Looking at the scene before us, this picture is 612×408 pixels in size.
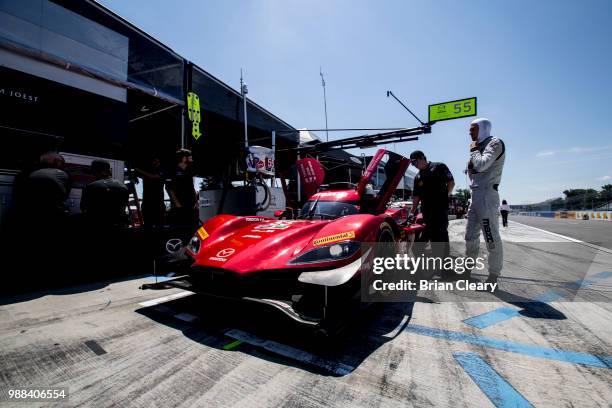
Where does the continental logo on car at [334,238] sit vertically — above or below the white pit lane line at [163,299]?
above

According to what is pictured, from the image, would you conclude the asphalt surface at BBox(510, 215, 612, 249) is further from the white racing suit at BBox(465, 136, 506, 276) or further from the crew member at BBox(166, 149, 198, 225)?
the crew member at BBox(166, 149, 198, 225)

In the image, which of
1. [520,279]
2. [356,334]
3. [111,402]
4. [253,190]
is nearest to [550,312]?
[520,279]

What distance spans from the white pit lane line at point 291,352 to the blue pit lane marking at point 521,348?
2.39 feet

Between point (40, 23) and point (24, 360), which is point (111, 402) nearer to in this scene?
point (24, 360)

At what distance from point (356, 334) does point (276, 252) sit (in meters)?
0.78

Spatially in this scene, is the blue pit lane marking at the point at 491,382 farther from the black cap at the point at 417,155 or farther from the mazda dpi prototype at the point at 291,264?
the black cap at the point at 417,155

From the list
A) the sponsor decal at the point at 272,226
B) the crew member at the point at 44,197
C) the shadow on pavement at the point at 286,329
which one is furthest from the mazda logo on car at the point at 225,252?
the crew member at the point at 44,197

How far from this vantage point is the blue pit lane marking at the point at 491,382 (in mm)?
1145

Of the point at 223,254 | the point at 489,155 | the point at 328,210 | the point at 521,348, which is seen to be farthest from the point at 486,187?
the point at 223,254

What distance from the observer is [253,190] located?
6.64 m

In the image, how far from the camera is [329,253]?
5.99 ft

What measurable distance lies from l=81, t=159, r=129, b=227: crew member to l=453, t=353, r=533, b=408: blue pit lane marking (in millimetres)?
3802

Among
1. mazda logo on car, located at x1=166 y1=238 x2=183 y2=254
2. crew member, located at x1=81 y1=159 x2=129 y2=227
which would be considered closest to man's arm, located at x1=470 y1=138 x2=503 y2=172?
mazda logo on car, located at x1=166 y1=238 x2=183 y2=254

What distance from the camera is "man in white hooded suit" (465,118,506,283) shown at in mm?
2852
